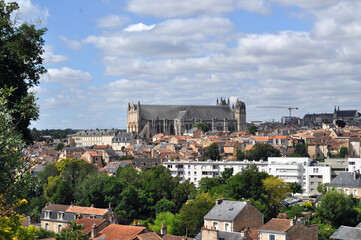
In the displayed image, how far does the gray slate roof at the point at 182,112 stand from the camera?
167 metres

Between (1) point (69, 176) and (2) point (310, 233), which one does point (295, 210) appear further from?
(1) point (69, 176)

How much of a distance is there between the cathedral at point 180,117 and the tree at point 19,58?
140479mm

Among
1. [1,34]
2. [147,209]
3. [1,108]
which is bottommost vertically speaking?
[147,209]

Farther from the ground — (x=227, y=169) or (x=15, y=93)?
(x=15, y=93)

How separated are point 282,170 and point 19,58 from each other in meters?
59.7

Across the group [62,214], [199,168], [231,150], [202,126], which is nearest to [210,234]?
[62,214]

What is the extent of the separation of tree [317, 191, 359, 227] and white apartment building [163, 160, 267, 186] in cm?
2695

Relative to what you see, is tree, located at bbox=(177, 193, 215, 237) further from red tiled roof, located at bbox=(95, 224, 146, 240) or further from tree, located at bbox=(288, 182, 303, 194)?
tree, located at bbox=(288, 182, 303, 194)

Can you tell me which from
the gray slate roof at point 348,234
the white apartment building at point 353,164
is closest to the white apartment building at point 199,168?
the white apartment building at point 353,164

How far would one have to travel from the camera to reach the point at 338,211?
156 ft

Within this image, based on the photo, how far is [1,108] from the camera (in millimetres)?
11367

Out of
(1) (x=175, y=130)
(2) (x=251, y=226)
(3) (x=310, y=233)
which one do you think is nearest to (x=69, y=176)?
(2) (x=251, y=226)

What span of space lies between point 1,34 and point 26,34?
0.73 metres

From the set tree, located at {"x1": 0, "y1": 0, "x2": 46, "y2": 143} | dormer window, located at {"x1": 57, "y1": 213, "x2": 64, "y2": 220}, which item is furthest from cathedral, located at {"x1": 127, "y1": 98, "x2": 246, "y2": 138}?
tree, located at {"x1": 0, "y1": 0, "x2": 46, "y2": 143}
